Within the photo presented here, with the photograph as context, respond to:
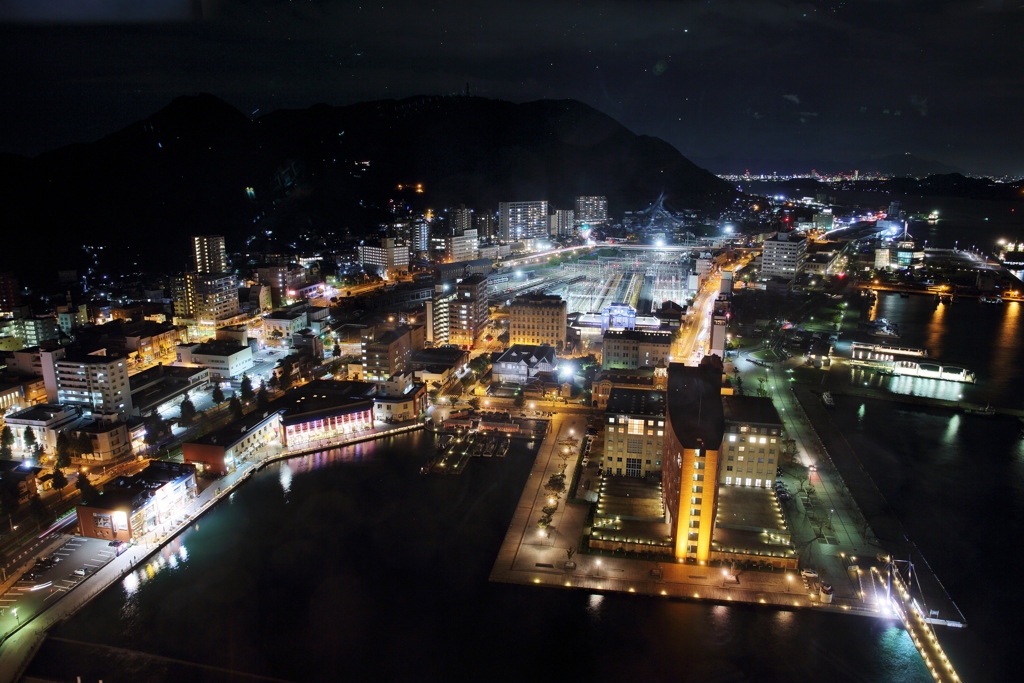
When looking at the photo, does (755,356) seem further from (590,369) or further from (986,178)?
(986,178)

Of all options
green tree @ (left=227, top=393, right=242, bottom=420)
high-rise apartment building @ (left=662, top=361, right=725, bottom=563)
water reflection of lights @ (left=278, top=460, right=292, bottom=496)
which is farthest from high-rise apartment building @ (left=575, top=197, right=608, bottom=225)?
high-rise apartment building @ (left=662, top=361, right=725, bottom=563)

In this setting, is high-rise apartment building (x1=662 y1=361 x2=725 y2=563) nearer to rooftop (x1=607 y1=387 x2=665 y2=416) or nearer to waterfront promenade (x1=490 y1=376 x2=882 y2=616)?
waterfront promenade (x1=490 y1=376 x2=882 y2=616)

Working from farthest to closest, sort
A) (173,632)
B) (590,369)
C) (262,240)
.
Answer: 1. (262,240)
2. (590,369)
3. (173,632)

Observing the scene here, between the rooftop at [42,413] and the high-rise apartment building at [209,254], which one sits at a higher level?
the high-rise apartment building at [209,254]

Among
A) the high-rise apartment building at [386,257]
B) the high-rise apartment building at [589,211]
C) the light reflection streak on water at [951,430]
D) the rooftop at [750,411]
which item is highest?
the high-rise apartment building at [589,211]

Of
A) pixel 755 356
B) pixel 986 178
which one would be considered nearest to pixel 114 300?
pixel 755 356

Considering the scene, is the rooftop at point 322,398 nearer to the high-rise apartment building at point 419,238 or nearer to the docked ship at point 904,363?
the docked ship at point 904,363

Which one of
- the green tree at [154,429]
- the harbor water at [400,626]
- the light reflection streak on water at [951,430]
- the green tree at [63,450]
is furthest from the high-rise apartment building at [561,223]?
the harbor water at [400,626]
